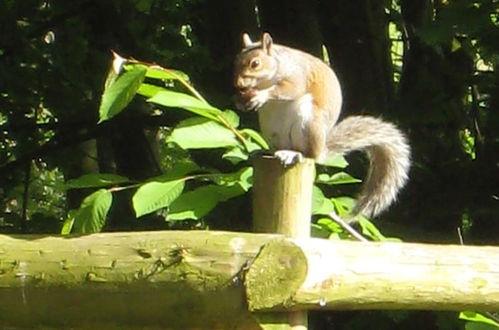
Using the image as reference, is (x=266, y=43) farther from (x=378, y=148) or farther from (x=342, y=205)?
(x=342, y=205)

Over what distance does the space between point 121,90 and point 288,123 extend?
81 cm

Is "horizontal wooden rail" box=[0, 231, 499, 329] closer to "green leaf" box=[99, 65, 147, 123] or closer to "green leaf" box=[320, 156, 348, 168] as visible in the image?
"green leaf" box=[99, 65, 147, 123]

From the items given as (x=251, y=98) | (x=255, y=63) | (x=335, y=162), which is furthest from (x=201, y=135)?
(x=255, y=63)

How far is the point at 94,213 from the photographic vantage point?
1.69 metres

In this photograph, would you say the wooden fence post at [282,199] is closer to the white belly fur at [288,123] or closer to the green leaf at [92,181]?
the green leaf at [92,181]

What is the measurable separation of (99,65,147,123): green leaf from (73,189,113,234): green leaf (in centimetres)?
21

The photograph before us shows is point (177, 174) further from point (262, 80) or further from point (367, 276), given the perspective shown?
point (262, 80)

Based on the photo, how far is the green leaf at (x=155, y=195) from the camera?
63.6 inches

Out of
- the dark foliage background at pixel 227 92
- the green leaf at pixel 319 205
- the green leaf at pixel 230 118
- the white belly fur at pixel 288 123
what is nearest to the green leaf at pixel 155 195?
the green leaf at pixel 230 118

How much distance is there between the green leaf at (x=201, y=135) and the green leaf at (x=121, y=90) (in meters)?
0.11

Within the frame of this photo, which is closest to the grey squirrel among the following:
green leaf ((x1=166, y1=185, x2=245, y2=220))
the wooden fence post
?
green leaf ((x1=166, y1=185, x2=245, y2=220))

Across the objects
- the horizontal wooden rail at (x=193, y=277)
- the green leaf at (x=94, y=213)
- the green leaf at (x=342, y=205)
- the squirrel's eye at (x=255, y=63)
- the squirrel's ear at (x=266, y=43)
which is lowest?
the horizontal wooden rail at (x=193, y=277)

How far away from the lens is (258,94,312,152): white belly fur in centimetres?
227

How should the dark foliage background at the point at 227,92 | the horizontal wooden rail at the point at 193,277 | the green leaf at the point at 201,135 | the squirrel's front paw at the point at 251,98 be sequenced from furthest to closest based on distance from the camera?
1. the dark foliage background at the point at 227,92
2. the squirrel's front paw at the point at 251,98
3. the green leaf at the point at 201,135
4. the horizontal wooden rail at the point at 193,277
